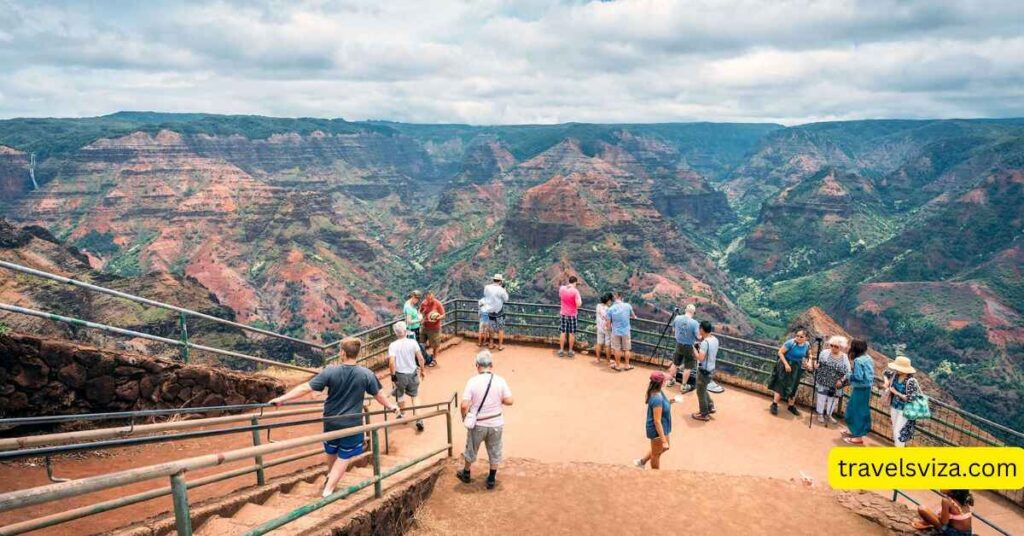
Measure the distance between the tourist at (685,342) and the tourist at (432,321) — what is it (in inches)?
191

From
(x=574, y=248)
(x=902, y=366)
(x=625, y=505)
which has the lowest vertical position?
(x=574, y=248)

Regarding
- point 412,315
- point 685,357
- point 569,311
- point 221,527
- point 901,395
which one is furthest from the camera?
point 569,311

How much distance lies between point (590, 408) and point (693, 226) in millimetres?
194724

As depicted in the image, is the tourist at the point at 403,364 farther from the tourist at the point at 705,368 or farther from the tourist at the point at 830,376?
the tourist at the point at 830,376

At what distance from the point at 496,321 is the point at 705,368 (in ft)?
16.1

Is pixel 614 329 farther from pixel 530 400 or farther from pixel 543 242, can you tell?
pixel 543 242

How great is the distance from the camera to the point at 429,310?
11867 millimetres

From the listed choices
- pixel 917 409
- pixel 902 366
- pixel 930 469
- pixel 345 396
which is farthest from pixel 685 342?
pixel 345 396

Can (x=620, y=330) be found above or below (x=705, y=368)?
above

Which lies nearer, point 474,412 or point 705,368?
point 474,412

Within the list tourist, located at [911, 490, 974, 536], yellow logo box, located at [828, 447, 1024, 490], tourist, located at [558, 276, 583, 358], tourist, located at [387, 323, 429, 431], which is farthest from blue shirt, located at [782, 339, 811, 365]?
tourist, located at [387, 323, 429, 431]

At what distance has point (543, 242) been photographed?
118 meters

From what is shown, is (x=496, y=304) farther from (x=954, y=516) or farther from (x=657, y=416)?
(x=954, y=516)

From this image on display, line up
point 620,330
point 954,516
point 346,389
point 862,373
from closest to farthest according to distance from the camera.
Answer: point 346,389
point 954,516
point 862,373
point 620,330
